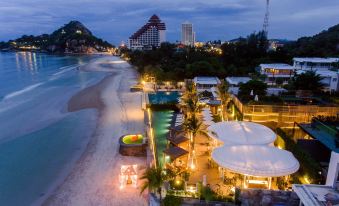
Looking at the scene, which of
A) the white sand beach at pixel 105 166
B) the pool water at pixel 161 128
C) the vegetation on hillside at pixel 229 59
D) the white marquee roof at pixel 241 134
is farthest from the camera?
the vegetation on hillside at pixel 229 59

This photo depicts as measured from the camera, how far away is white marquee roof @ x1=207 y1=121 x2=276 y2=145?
545 inches

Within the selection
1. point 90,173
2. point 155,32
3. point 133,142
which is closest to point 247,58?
point 133,142

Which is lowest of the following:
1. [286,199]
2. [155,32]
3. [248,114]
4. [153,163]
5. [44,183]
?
[44,183]

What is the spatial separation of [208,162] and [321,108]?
9179 millimetres

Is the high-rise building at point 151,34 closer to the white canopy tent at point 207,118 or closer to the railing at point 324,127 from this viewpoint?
the white canopy tent at point 207,118

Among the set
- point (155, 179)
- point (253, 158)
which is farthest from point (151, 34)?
point (155, 179)

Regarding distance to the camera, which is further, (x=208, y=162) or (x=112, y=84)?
(x=112, y=84)

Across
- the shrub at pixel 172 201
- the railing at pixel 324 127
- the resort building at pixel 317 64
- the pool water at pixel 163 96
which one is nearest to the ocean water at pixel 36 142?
the shrub at pixel 172 201

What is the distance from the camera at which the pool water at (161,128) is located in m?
19.5

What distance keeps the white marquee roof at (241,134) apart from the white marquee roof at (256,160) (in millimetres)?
1229

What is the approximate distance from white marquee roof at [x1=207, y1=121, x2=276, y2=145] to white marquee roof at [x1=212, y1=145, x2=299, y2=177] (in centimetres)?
123

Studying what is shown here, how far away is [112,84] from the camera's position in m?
51.7

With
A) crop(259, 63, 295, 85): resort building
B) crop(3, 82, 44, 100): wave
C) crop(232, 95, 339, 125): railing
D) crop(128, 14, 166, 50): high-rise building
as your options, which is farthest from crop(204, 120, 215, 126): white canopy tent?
crop(128, 14, 166, 50): high-rise building

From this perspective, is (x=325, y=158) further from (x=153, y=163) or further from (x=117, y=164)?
(x=117, y=164)
